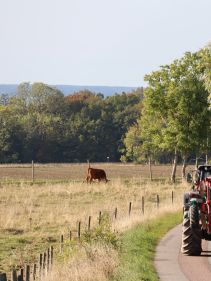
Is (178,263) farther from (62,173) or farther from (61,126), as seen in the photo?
(61,126)

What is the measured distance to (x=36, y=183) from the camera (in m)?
56.4

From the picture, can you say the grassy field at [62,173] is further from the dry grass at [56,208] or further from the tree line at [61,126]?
the tree line at [61,126]

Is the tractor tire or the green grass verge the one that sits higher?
the tractor tire

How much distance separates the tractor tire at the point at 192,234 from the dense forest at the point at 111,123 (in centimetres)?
3543

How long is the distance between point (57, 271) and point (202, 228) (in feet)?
19.5

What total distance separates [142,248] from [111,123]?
4038 inches

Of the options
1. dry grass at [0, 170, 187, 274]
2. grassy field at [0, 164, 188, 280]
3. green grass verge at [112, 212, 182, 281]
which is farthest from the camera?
dry grass at [0, 170, 187, 274]

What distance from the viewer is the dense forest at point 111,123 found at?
59.1 metres

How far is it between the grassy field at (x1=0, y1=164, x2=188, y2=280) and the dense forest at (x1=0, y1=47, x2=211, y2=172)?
521 centimetres

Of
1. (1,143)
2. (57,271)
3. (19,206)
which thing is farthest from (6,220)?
(1,143)

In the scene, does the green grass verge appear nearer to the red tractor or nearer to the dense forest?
the red tractor

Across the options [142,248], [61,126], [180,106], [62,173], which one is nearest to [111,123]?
[61,126]

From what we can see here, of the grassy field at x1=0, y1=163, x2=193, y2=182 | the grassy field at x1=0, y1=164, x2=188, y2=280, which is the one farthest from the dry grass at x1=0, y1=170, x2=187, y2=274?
the grassy field at x1=0, y1=163, x2=193, y2=182

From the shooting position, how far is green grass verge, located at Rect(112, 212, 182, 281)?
19.0m
